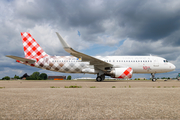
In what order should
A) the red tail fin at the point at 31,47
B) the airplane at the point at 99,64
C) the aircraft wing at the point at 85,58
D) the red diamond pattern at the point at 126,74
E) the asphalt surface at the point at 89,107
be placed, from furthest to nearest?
the red tail fin at the point at 31,47, the airplane at the point at 99,64, the red diamond pattern at the point at 126,74, the aircraft wing at the point at 85,58, the asphalt surface at the point at 89,107

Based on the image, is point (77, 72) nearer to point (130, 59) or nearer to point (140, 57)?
point (130, 59)

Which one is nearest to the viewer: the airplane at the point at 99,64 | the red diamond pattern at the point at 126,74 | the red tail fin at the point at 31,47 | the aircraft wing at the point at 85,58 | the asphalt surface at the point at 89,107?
the asphalt surface at the point at 89,107

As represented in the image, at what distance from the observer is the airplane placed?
577 inches

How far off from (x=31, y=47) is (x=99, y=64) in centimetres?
994

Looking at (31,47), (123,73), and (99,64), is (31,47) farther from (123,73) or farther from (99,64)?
(123,73)

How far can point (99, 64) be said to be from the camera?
48.6 feet

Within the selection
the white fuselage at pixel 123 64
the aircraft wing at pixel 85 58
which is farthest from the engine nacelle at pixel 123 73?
the white fuselage at pixel 123 64

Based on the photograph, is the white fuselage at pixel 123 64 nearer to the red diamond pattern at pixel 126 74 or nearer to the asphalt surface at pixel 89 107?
the red diamond pattern at pixel 126 74

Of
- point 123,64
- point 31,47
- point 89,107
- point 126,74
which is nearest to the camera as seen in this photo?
point 89,107

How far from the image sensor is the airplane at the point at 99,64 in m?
14.6

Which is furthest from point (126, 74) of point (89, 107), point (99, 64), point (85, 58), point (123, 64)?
point (89, 107)

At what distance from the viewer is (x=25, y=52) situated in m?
18.3

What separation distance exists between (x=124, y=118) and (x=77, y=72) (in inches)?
620

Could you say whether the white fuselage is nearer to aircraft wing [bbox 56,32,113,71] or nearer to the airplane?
the airplane
